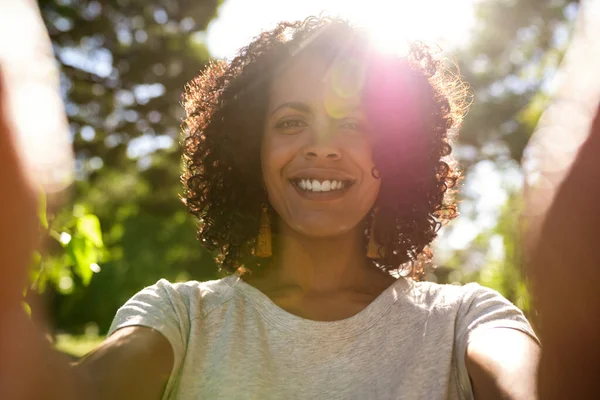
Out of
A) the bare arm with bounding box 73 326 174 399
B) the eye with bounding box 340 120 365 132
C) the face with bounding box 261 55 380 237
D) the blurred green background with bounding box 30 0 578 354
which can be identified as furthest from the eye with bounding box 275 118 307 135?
the blurred green background with bounding box 30 0 578 354

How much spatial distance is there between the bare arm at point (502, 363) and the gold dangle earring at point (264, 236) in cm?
78

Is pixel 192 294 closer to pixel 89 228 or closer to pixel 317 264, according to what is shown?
pixel 317 264

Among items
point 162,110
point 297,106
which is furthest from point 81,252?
point 162,110

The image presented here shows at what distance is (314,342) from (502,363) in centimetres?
50

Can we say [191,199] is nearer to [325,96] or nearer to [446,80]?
[325,96]

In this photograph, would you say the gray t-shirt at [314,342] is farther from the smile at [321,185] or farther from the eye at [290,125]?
the eye at [290,125]

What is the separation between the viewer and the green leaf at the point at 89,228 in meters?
2.97

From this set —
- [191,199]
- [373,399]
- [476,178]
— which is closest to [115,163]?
[476,178]

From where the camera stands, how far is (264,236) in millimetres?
2342

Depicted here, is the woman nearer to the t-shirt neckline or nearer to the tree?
the t-shirt neckline

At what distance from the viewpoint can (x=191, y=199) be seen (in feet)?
8.36

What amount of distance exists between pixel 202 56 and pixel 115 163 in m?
2.02

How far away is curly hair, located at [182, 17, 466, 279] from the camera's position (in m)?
2.27

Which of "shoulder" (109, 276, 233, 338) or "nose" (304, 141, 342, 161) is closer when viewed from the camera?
"shoulder" (109, 276, 233, 338)
